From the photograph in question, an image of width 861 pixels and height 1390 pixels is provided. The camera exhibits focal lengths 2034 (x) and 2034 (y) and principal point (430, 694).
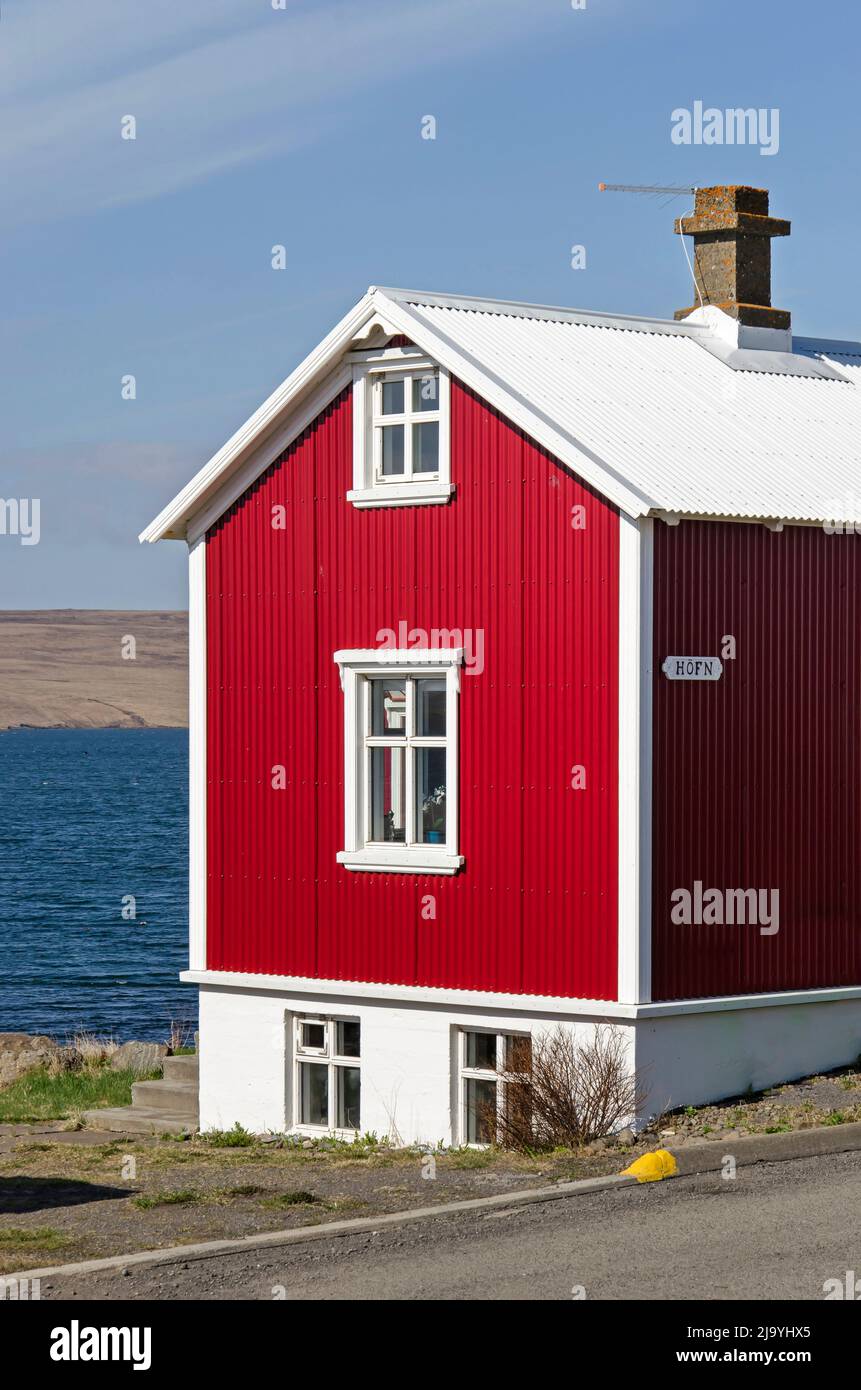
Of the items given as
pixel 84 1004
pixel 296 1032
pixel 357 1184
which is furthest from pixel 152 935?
pixel 357 1184

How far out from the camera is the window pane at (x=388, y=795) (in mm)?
18938

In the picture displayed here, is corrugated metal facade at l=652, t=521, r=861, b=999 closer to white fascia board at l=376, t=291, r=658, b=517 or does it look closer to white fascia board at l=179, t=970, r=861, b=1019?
white fascia board at l=179, t=970, r=861, b=1019

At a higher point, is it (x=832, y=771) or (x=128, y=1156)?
(x=832, y=771)

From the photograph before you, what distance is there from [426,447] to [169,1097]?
296 inches

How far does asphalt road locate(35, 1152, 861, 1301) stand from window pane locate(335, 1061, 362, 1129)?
587 centimetres

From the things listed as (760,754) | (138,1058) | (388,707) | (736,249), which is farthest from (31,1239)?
(138,1058)

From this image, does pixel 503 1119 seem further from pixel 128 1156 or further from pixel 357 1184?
pixel 128 1156

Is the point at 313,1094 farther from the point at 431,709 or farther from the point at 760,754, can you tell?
the point at 760,754

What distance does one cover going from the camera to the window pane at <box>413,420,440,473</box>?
61.8ft

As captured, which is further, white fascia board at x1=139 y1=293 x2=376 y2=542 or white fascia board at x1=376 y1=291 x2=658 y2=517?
white fascia board at x1=139 y1=293 x2=376 y2=542

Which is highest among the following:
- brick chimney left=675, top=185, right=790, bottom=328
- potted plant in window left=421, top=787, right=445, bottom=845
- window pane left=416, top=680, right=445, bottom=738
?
brick chimney left=675, top=185, right=790, bottom=328

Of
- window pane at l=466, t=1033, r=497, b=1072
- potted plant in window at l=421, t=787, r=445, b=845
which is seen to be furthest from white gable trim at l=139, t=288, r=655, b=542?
window pane at l=466, t=1033, r=497, b=1072
